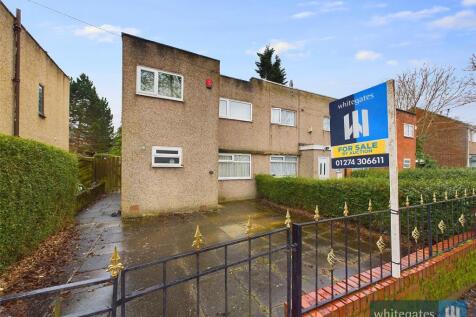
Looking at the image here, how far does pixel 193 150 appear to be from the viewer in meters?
8.88

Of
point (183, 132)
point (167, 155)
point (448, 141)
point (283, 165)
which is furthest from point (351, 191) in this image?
point (448, 141)

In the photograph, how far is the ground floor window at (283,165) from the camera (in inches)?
510

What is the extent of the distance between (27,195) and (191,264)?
10.8 feet

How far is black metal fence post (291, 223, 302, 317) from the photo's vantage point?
2150 mm

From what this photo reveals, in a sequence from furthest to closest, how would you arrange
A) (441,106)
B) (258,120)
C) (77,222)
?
(441,106)
(258,120)
(77,222)

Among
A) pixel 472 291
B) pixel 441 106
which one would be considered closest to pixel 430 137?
pixel 441 106

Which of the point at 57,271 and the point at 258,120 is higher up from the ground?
the point at 258,120

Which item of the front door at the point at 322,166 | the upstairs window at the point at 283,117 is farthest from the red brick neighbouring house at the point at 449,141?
the upstairs window at the point at 283,117

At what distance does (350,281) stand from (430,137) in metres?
29.6

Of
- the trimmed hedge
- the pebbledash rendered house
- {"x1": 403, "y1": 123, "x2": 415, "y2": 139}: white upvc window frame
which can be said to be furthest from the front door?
{"x1": 403, "y1": 123, "x2": 415, "y2": 139}: white upvc window frame

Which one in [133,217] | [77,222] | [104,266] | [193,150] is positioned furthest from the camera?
[193,150]

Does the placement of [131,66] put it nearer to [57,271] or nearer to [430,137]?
[57,271]

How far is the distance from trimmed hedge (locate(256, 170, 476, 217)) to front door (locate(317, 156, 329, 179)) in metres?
4.33

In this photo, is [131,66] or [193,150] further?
[193,150]
